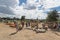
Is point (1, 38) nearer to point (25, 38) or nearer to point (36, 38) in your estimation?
point (25, 38)

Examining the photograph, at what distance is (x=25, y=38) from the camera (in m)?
13.8

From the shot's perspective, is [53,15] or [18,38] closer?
[18,38]

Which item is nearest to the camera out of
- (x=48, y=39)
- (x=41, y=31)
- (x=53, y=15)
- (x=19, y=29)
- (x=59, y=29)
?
(x=48, y=39)

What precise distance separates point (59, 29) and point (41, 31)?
11.2 ft

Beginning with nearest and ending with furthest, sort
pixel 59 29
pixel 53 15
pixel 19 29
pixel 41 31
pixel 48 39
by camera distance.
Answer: pixel 48 39 → pixel 41 31 → pixel 19 29 → pixel 59 29 → pixel 53 15

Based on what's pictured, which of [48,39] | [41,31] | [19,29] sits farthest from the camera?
[19,29]

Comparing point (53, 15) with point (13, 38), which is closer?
point (13, 38)

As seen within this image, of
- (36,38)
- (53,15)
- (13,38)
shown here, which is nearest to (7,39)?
(13,38)

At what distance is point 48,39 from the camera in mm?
13312

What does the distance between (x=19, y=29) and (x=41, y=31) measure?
98.1 inches

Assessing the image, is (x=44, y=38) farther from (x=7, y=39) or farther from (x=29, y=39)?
(x=7, y=39)

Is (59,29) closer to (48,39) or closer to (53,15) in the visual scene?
(48,39)

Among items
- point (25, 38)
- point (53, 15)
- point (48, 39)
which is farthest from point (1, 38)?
point (53, 15)

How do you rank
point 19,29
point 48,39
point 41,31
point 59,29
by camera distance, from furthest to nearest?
point 59,29 → point 19,29 → point 41,31 → point 48,39
